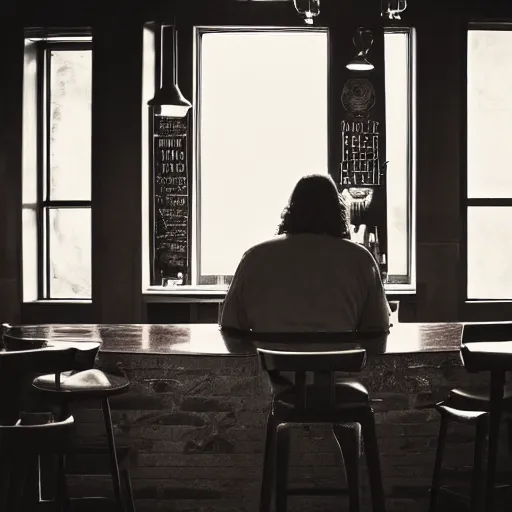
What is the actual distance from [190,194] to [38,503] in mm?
3400

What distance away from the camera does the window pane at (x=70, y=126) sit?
258 inches

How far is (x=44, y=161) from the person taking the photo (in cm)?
659

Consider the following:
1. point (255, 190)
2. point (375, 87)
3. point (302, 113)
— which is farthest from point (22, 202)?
point (375, 87)

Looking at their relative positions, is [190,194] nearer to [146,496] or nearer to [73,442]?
[146,496]

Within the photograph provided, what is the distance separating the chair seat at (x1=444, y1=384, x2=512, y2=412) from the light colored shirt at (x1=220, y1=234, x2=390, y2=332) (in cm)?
50

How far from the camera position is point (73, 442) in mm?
2359

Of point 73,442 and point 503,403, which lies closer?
point 73,442

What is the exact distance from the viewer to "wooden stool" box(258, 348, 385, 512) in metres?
2.62

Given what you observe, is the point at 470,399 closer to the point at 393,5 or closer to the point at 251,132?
the point at 393,5

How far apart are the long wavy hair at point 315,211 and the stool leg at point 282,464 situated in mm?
843

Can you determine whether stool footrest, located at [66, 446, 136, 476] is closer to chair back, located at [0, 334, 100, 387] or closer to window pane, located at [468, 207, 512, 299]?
chair back, located at [0, 334, 100, 387]

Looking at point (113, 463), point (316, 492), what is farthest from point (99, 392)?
point (316, 492)

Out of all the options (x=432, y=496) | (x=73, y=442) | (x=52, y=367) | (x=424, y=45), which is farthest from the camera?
(x=424, y=45)

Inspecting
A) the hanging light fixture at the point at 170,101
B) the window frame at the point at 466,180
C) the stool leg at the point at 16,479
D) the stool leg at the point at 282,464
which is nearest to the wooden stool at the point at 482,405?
the stool leg at the point at 282,464
